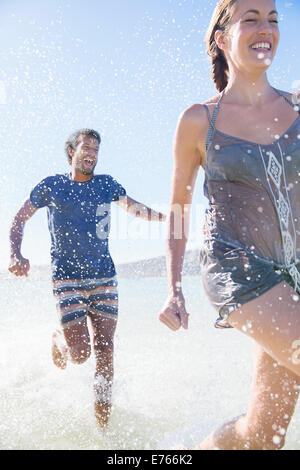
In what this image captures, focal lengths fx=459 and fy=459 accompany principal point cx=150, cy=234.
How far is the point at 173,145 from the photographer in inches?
86.9

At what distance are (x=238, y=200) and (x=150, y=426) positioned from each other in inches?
98.6

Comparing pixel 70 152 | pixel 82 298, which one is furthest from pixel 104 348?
pixel 70 152

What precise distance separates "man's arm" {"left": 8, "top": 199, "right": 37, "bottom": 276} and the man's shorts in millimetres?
359

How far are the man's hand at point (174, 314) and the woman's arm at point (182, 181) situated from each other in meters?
0.13

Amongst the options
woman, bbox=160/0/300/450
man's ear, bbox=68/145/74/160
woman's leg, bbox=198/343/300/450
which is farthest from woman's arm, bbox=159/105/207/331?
man's ear, bbox=68/145/74/160

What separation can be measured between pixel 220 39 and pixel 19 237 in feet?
8.45

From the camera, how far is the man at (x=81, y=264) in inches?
155

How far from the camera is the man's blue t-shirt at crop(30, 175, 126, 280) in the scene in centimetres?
394

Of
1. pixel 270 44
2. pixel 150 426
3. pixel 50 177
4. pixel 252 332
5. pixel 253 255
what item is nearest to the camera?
pixel 252 332

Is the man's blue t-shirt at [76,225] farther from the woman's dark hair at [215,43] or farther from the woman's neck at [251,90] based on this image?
the woman's neck at [251,90]

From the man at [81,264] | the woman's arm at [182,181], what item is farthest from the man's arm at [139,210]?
the woman's arm at [182,181]

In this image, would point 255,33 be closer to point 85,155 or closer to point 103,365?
point 85,155
